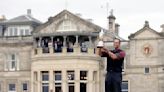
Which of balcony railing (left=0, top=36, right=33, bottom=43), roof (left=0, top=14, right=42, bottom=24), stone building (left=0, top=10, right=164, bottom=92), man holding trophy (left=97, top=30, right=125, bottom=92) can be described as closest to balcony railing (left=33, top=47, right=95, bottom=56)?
stone building (left=0, top=10, right=164, bottom=92)

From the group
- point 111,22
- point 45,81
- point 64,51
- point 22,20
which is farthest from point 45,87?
point 111,22

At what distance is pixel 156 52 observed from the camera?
48.2 metres

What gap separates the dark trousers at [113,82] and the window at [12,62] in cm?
4225

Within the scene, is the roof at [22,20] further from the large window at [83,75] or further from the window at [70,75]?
the large window at [83,75]

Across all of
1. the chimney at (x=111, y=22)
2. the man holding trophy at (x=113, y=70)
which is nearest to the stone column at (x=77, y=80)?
the chimney at (x=111, y=22)

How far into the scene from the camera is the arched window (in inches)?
1944

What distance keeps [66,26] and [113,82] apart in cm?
3904

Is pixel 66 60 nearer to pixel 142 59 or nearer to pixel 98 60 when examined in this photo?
pixel 98 60

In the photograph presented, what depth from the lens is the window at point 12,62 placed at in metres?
52.5

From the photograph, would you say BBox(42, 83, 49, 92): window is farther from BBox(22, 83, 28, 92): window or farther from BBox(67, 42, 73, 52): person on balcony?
BBox(67, 42, 73, 52): person on balcony

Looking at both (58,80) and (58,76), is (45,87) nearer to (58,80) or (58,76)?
(58,80)

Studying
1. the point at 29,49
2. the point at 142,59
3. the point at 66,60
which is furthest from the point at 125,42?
the point at 29,49

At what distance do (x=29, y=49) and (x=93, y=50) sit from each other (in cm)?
682

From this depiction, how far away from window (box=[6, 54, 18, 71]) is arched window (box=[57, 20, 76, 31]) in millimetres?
5889
